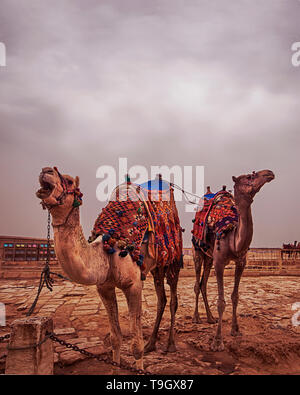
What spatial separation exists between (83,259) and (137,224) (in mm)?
1037

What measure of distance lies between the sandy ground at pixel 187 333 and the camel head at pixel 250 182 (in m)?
2.49

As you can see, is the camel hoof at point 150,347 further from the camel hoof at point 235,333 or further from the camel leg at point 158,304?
Answer: the camel hoof at point 235,333

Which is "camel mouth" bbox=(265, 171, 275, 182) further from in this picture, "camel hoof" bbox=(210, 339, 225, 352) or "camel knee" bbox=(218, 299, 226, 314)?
"camel hoof" bbox=(210, 339, 225, 352)

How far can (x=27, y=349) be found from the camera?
261 centimetres

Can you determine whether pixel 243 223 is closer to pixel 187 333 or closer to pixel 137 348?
pixel 137 348

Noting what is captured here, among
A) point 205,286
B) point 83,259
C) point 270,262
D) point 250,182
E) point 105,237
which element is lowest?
point 270,262

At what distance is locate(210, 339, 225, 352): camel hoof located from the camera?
174 inches

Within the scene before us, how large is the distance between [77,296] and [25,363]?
21.4 ft

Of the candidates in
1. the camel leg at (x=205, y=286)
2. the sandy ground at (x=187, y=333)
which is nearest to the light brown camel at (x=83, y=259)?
the sandy ground at (x=187, y=333)

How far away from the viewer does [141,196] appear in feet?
13.4

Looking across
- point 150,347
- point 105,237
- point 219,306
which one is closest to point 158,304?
point 150,347

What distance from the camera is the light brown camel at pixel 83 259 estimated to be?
2428 millimetres
